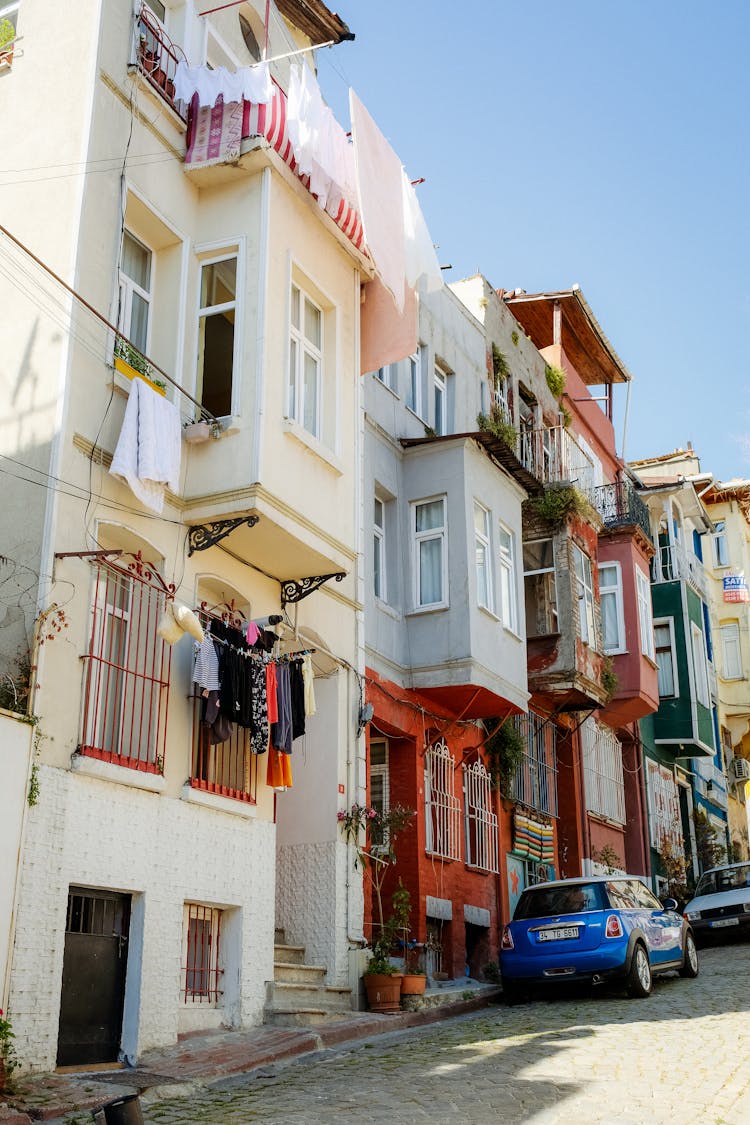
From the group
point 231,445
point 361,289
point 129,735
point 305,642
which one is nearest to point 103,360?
point 231,445

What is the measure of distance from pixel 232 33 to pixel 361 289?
3.75 m

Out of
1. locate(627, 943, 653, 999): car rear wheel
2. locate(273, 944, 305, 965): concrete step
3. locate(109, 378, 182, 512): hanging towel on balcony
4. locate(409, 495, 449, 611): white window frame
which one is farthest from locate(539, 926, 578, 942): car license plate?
locate(109, 378, 182, 512): hanging towel on balcony

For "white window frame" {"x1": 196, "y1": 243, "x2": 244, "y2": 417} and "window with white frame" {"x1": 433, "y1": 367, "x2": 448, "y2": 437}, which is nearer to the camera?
"white window frame" {"x1": 196, "y1": 243, "x2": 244, "y2": 417}

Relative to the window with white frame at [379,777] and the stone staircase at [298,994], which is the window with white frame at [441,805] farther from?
the stone staircase at [298,994]

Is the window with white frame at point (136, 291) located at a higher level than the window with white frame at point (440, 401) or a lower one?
lower

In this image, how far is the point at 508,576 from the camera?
20.6 m

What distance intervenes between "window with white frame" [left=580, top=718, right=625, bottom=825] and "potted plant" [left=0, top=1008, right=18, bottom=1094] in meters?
17.9

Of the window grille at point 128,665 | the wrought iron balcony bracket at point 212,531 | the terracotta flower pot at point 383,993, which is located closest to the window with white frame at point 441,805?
the terracotta flower pot at point 383,993

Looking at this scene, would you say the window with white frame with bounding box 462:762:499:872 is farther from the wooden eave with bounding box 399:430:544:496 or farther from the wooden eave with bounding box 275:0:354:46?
the wooden eave with bounding box 275:0:354:46

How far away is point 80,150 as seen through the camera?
498 inches

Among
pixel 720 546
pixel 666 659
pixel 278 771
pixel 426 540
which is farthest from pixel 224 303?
pixel 720 546

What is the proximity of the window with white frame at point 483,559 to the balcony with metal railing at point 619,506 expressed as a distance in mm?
9329

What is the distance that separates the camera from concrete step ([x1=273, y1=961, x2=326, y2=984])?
13852 millimetres

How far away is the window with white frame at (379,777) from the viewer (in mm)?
18422
